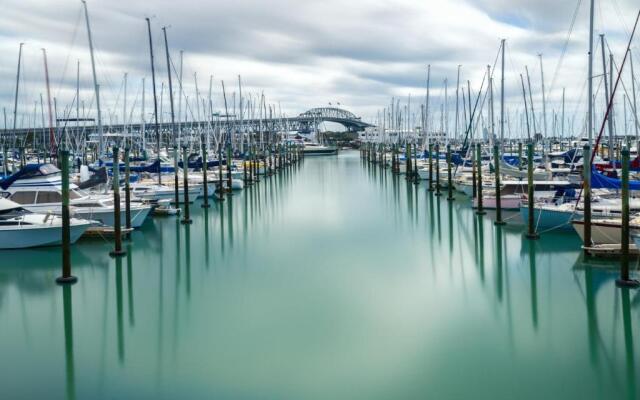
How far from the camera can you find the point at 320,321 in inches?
543

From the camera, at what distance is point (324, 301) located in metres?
15.5

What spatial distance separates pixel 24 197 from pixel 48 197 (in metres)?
0.83

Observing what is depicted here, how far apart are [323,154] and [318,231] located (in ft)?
358

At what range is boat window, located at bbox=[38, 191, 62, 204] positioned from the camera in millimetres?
23812

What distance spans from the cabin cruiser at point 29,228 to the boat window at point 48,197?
253cm

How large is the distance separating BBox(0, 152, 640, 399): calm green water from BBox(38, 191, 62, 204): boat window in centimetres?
298

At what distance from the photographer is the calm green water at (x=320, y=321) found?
34.3 feet

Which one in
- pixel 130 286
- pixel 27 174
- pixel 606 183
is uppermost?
pixel 27 174

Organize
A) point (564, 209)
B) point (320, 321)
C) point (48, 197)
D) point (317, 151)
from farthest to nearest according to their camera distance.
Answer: point (317, 151)
point (48, 197)
point (564, 209)
point (320, 321)

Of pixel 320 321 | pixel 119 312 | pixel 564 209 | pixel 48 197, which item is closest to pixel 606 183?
pixel 564 209

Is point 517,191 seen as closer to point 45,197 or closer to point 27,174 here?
point 45,197

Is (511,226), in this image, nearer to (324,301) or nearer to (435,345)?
(324,301)

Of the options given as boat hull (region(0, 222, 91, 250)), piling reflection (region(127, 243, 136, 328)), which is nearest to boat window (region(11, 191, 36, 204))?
boat hull (region(0, 222, 91, 250))

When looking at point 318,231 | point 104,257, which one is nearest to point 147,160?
point 318,231
